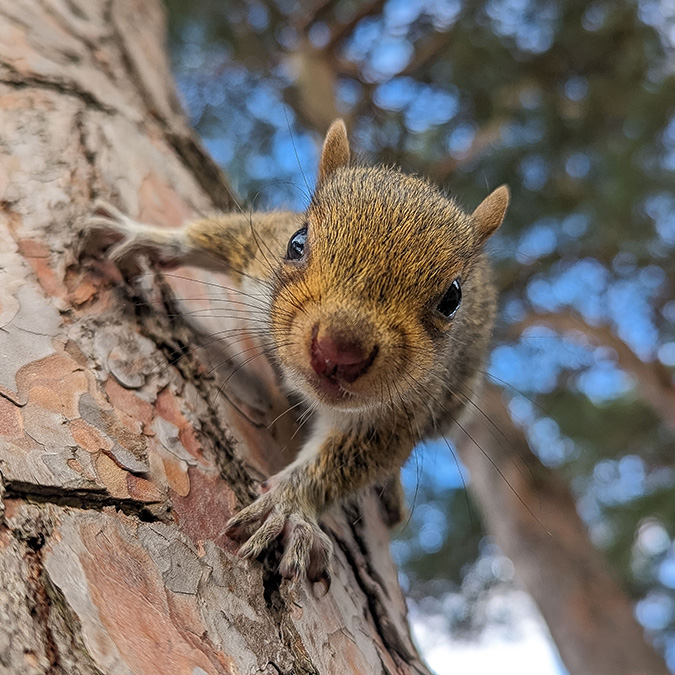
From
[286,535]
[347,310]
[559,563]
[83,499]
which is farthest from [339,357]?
[559,563]

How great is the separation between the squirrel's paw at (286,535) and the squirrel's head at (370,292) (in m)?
0.21

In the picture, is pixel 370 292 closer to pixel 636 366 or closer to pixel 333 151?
pixel 333 151

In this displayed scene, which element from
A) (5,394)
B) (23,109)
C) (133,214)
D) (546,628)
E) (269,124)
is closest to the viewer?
(5,394)

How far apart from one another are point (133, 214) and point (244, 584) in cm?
103

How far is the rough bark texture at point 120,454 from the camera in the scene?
690mm

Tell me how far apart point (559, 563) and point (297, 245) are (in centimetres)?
340

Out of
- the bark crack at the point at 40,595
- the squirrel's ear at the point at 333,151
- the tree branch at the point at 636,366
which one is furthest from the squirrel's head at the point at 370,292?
the tree branch at the point at 636,366

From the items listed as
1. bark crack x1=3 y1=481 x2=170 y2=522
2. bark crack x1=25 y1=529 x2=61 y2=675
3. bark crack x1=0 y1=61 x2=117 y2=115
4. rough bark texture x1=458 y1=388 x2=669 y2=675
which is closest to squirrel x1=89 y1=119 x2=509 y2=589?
bark crack x1=3 y1=481 x2=170 y2=522

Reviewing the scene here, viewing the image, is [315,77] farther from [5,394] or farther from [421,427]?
[5,394]

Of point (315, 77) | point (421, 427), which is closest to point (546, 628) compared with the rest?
point (421, 427)

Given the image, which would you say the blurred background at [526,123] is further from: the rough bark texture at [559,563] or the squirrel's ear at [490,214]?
the squirrel's ear at [490,214]

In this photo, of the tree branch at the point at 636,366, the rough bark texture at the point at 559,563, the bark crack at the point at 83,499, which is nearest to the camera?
the bark crack at the point at 83,499

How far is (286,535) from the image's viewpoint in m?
1.02

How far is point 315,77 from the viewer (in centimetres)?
417
